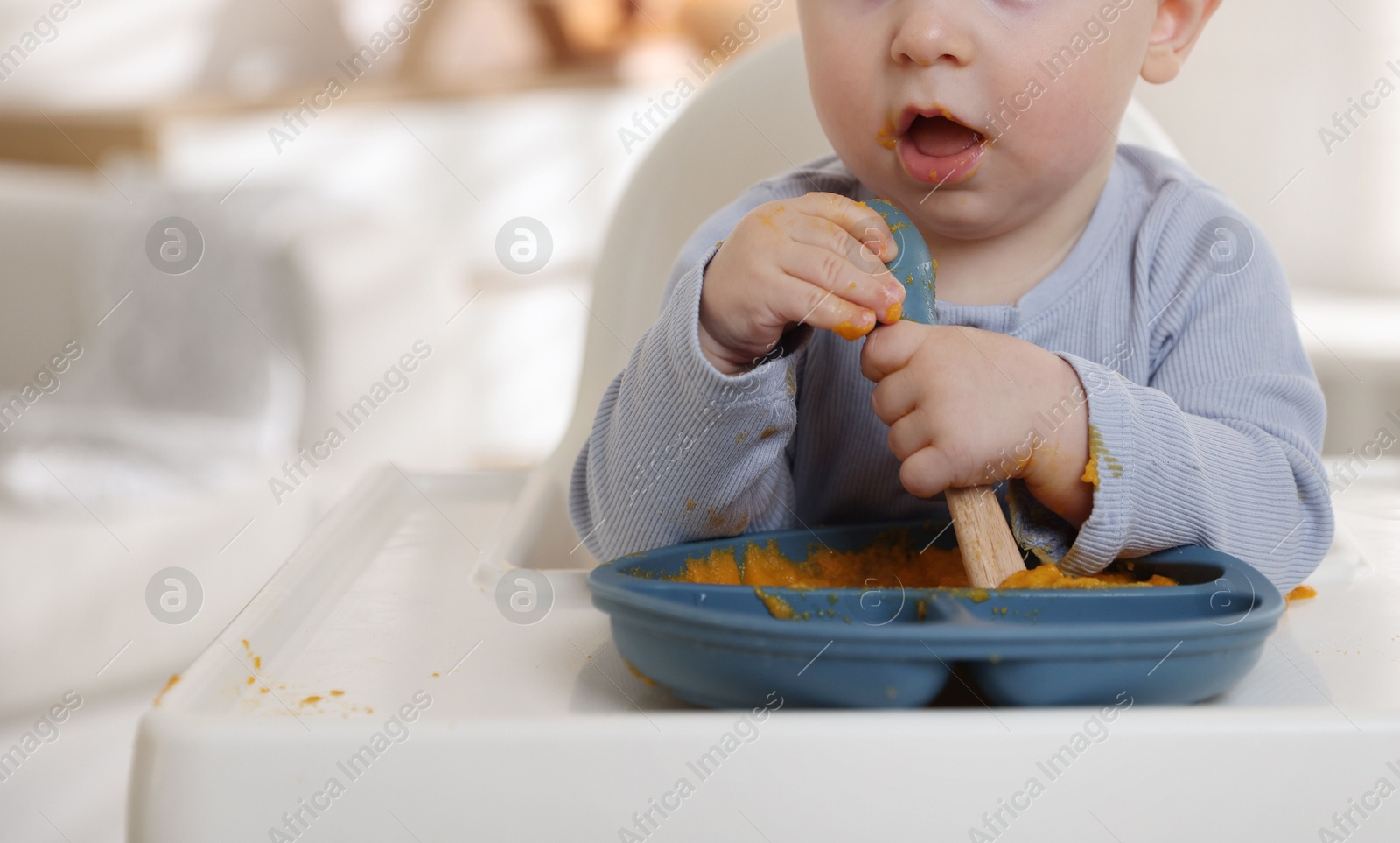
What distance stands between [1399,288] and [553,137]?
68.0 inches

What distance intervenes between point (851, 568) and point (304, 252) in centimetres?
141

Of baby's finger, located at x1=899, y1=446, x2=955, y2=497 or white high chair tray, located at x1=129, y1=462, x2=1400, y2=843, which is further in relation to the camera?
baby's finger, located at x1=899, y1=446, x2=955, y2=497

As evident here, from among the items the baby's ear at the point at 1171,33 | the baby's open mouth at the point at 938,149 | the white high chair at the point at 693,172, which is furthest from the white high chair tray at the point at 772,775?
the white high chair at the point at 693,172

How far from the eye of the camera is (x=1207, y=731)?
1.31 feet

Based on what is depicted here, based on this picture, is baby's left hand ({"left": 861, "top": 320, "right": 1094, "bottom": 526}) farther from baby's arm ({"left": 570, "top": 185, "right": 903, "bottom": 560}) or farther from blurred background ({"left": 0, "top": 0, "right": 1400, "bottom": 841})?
blurred background ({"left": 0, "top": 0, "right": 1400, "bottom": 841})

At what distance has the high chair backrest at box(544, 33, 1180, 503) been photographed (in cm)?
96

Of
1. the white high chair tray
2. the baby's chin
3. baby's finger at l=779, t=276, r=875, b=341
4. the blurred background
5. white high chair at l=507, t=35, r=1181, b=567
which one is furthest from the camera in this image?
the blurred background

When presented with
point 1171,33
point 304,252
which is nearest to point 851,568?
point 1171,33

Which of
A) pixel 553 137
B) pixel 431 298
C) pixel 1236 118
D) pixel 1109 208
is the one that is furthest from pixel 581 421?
pixel 553 137

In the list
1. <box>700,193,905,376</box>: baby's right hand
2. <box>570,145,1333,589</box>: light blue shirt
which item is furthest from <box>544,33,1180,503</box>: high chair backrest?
<box>700,193,905,376</box>: baby's right hand

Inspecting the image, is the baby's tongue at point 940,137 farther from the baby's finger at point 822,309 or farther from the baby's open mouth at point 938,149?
the baby's finger at point 822,309

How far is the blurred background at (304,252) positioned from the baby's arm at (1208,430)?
628 millimetres

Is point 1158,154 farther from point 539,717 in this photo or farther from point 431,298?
point 431,298

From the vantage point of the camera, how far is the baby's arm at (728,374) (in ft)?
1.74
